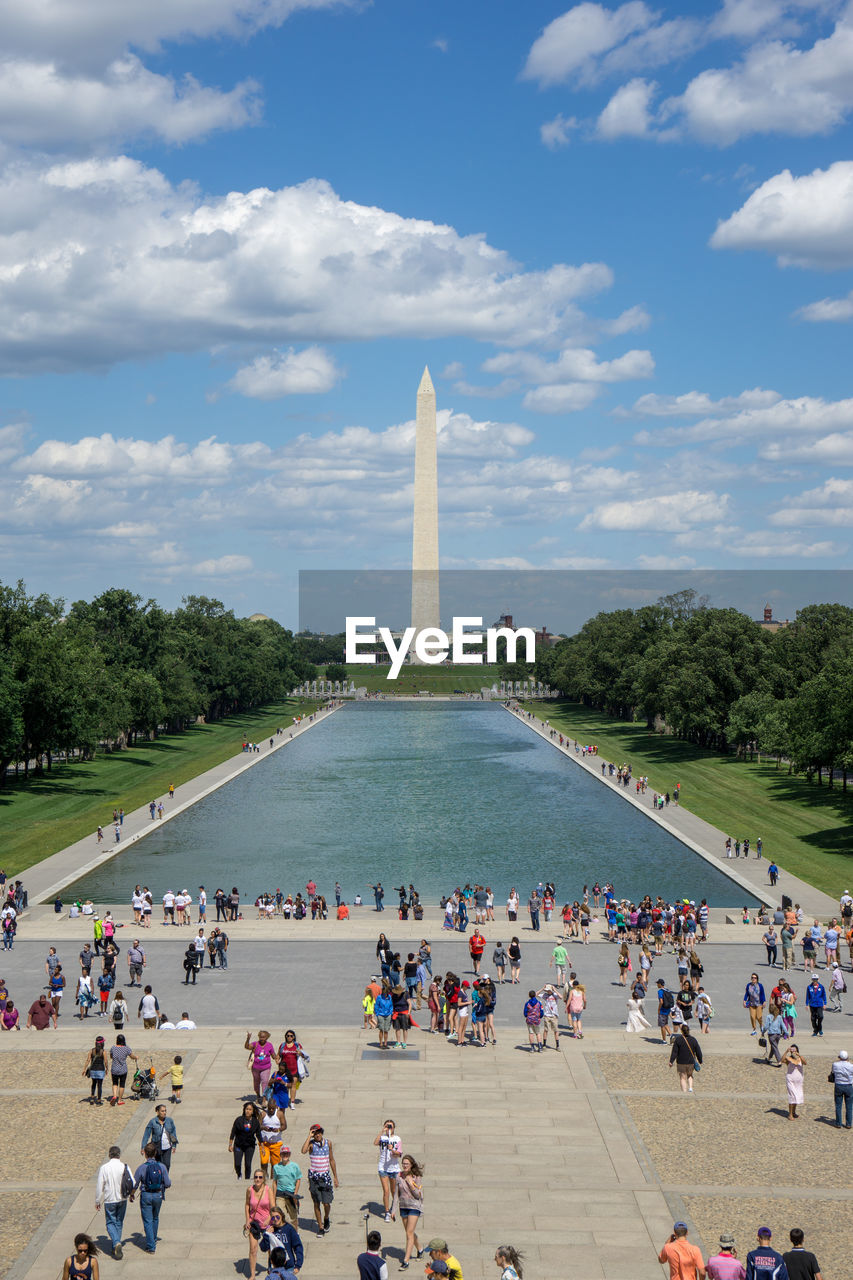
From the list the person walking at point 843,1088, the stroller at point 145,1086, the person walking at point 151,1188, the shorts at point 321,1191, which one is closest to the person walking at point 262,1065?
the stroller at point 145,1086

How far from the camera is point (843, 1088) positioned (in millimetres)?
21094

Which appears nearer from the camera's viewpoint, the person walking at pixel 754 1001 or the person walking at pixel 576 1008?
the person walking at pixel 576 1008

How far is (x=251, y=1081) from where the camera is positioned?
23344 mm

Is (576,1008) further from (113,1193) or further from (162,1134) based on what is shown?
(113,1193)

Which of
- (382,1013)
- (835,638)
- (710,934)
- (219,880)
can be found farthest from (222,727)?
(382,1013)

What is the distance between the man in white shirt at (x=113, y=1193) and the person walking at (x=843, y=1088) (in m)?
12.4

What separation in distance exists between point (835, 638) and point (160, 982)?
67013 millimetres

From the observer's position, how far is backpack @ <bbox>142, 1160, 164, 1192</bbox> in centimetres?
1592

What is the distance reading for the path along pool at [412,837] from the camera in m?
48.8

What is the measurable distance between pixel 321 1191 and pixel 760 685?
260ft

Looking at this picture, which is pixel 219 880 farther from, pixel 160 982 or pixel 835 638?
pixel 835 638

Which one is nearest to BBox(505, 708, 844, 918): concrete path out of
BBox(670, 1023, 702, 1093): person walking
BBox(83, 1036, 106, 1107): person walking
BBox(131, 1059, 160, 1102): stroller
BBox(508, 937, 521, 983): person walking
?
BBox(508, 937, 521, 983): person walking

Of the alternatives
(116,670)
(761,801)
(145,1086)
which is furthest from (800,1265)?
(116,670)

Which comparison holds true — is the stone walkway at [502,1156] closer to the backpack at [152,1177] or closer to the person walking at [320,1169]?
the person walking at [320,1169]
